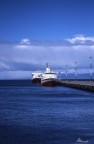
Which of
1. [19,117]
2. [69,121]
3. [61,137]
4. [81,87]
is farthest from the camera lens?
[81,87]

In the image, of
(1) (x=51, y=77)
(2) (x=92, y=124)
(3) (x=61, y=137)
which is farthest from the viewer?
(1) (x=51, y=77)

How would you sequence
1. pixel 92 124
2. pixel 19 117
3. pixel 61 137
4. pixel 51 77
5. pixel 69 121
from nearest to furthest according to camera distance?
pixel 61 137
pixel 92 124
pixel 69 121
pixel 19 117
pixel 51 77

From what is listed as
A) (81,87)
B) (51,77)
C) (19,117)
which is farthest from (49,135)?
(51,77)

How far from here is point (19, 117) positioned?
4984 cm

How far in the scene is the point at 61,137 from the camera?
3494 centimetres

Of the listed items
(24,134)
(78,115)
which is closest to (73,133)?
(24,134)

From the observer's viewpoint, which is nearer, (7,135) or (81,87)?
(7,135)

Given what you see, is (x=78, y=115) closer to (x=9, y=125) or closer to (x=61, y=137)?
(x=9, y=125)

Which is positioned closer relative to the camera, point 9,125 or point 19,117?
point 9,125

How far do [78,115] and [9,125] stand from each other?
1049 centimetres

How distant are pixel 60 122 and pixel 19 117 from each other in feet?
24.2

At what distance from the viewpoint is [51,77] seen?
177 metres

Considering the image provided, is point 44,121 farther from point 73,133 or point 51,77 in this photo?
point 51,77

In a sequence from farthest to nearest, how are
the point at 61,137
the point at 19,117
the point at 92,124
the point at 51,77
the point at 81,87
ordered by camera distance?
the point at 51,77 < the point at 81,87 < the point at 19,117 < the point at 92,124 < the point at 61,137
